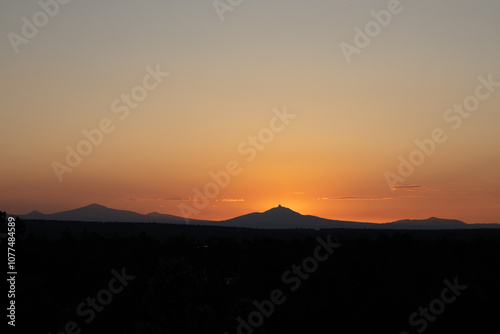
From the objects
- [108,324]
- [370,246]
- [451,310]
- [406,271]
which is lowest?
[108,324]

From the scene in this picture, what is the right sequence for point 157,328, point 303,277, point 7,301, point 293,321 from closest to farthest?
1. point 157,328
2. point 7,301
3. point 293,321
4. point 303,277

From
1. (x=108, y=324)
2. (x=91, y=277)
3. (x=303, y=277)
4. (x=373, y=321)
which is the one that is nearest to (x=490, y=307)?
(x=373, y=321)

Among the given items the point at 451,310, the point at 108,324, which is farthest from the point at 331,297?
the point at 108,324

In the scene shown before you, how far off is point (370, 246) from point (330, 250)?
1130 inches

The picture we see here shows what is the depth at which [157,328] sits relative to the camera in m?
22.5

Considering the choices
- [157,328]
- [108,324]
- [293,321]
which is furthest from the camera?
[108,324]

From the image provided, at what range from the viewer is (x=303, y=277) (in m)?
72.6

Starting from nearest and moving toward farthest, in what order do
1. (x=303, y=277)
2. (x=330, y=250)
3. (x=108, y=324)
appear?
(x=108, y=324) < (x=303, y=277) < (x=330, y=250)

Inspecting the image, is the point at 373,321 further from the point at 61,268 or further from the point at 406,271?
the point at 61,268

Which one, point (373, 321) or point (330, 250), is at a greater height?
point (330, 250)

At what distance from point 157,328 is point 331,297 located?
119ft

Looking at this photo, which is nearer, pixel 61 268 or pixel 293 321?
pixel 293 321

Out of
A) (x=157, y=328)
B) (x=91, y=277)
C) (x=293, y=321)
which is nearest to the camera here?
(x=157, y=328)

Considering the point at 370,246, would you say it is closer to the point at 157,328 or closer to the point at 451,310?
the point at 451,310
